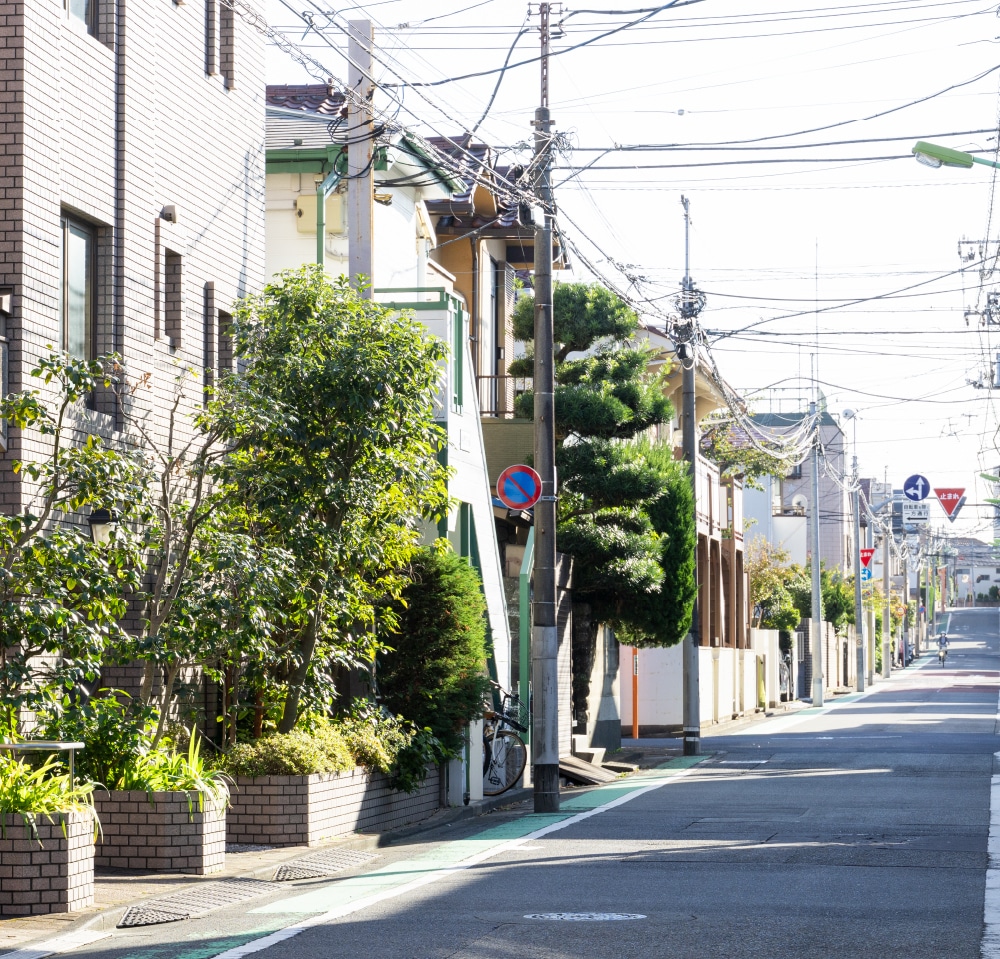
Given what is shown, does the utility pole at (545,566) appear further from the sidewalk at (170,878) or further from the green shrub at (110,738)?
the green shrub at (110,738)

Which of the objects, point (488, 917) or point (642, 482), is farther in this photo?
point (642, 482)

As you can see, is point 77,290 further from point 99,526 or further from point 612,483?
point 612,483

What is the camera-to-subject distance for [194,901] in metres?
11.2

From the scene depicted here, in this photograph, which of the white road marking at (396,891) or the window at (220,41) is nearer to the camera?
the white road marking at (396,891)

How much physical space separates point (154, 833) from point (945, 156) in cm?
1143

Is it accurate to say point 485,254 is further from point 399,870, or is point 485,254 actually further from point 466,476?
point 399,870

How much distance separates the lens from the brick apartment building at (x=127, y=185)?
13.0 meters

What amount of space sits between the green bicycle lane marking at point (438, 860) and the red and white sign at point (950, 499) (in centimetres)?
4057

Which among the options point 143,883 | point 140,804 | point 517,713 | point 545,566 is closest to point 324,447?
point 140,804

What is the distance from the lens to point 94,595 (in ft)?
37.0

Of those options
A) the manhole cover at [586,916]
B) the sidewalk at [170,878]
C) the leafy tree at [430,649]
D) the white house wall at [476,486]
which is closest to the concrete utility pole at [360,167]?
the white house wall at [476,486]

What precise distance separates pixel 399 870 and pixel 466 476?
783 centimetres

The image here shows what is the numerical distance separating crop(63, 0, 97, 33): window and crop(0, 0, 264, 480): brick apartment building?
1cm

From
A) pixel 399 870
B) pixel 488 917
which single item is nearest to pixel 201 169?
pixel 399 870
